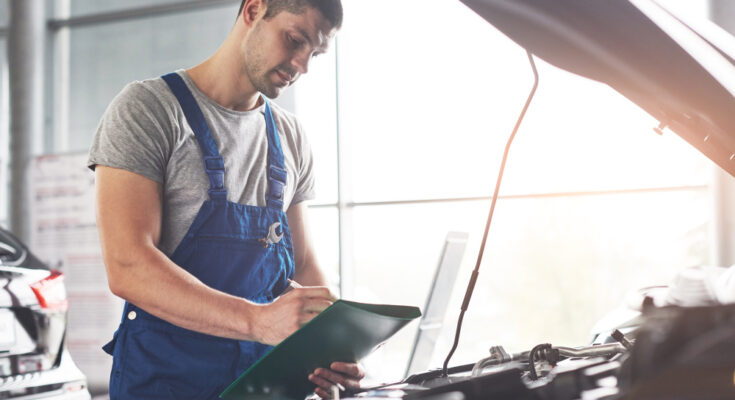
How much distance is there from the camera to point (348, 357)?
0.92 metres

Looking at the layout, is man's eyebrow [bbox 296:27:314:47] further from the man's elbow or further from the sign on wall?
the sign on wall

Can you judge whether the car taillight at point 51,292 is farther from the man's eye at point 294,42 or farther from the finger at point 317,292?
the finger at point 317,292

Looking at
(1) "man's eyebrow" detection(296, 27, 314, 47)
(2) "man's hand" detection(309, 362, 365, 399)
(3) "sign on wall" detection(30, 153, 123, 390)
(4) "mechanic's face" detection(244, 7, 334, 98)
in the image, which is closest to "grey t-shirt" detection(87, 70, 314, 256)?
(4) "mechanic's face" detection(244, 7, 334, 98)

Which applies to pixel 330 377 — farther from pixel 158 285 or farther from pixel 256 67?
pixel 256 67

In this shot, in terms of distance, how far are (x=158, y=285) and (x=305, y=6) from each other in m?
0.64

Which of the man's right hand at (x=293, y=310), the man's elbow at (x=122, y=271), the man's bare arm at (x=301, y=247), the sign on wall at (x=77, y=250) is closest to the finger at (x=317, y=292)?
the man's right hand at (x=293, y=310)

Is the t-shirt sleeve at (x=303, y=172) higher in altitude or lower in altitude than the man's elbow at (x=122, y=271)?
higher

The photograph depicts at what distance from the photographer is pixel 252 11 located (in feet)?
4.49

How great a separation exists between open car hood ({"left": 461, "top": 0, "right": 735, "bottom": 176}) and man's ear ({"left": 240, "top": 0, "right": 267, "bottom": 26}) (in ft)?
2.14

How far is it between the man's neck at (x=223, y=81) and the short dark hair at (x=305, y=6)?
133 millimetres

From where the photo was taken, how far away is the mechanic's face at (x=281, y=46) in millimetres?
1310

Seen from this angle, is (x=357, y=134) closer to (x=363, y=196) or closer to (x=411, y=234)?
(x=363, y=196)

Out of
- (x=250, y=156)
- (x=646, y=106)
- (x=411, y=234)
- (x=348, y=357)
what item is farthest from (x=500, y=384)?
(x=411, y=234)

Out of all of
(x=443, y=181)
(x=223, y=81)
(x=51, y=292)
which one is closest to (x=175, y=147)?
(x=223, y=81)
